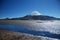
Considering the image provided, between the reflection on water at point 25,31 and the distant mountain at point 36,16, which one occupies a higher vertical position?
the distant mountain at point 36,16

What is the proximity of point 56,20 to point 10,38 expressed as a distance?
1.07 meters

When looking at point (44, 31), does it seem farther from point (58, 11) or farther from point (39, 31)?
point (58, 11)

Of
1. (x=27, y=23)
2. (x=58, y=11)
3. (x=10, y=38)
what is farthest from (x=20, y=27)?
(x=58, y=11)

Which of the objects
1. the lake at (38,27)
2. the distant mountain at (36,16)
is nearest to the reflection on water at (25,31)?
the lake at (38,27)

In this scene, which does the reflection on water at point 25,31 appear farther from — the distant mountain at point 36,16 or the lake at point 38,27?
the distant mountain at point 36,16

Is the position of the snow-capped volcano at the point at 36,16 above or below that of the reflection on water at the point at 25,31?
above

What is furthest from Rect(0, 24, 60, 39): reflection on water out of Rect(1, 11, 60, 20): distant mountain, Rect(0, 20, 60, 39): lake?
Rect(1, 11, 60, 20): distant mountain

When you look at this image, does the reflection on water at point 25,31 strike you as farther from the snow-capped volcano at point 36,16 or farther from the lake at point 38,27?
the snow-capped volcano at point 36,16

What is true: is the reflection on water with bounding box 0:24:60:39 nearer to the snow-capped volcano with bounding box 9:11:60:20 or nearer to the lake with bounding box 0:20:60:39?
the lake with bounding box 0:20:60:39

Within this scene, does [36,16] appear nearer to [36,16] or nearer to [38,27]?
[36,16]

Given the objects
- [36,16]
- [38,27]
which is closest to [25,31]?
[38,27]

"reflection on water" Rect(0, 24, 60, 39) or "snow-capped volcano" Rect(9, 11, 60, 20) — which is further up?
"snow-capped volcano" Rect(9, 11, 60, 20)

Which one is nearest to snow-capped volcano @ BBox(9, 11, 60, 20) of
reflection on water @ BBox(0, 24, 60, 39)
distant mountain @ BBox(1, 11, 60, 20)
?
distant mountain @ BBox(1, 11, 60, 20)

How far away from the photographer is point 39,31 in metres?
2.14
